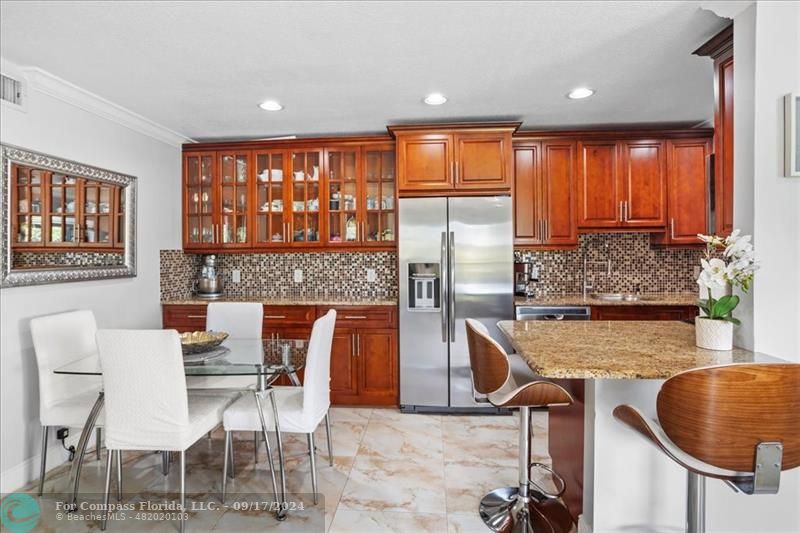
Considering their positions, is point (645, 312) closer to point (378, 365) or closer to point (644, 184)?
point (644, 184)

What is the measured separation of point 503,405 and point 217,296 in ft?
10.8

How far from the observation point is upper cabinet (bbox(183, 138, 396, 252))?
407 centimetres

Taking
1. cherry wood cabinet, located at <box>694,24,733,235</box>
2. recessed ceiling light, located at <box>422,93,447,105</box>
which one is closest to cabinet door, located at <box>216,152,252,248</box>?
recessed ceiling light, located at <box>422,93,447,105</box>

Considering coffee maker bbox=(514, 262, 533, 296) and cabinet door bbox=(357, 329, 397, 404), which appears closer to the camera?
cabinet door bbox=(357, 329, 397, 404)

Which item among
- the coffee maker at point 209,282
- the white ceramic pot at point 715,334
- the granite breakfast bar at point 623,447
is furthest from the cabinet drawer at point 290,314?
the white ceramic pot at point 715,334

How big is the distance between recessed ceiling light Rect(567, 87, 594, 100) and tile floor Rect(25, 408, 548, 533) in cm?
243

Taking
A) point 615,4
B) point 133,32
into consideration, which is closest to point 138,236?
point 133,32

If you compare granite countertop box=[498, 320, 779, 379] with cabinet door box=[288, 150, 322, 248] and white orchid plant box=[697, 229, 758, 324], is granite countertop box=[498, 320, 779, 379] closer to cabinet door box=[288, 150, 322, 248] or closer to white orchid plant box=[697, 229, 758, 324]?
white orchid plant box=[697, 229, 758, 324]

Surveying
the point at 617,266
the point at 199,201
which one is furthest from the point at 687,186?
the point at 199,201

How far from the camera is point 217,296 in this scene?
4.29m

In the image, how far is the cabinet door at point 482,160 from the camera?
3646mm

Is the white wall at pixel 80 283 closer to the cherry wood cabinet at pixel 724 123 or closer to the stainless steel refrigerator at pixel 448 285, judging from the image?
the stainless steel refrigerator at pixel 448 285

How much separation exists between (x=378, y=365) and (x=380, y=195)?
1528 mm

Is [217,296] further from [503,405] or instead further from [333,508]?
[503,405]
